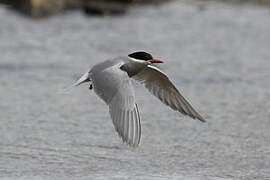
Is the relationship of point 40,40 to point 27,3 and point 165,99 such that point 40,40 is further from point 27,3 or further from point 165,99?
point 165,99

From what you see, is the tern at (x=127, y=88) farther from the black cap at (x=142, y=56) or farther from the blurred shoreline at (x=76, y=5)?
the blurred shoreline at (x=76, y=5)

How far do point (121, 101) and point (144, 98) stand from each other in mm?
3058

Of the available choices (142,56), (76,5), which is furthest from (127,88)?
(76,5)

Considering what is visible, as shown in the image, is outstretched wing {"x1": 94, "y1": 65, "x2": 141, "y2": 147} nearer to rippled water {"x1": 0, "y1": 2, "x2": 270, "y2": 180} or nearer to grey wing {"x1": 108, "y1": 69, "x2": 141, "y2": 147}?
grey wing {"x1": 108, "y1": 69, "x2": 141, "y2": 147}

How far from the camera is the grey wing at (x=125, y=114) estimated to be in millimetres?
4831

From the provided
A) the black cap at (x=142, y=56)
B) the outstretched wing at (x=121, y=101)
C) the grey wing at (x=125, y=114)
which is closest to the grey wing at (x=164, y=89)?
the black cap at (x=142, y=56)

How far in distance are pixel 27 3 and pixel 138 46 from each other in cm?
336

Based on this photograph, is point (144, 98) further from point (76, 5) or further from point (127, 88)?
point (76, 5)

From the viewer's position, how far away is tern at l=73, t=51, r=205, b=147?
4906 millimetres

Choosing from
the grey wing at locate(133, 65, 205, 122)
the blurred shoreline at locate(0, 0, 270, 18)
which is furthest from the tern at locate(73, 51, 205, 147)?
the blurred shoreline at locate(0, 0, 270, 18)

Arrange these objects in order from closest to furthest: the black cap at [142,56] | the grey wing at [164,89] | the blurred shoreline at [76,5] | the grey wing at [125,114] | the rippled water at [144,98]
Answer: the grey wing at [125,114], the rippled water at [144,98], the black cap at [142,56], the grey wing at [164,89], the blurred shoreline at [76,5]

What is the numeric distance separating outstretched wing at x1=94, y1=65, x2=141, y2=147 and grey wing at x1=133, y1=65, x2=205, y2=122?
71cm

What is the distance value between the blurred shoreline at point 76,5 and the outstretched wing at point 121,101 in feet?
25.9

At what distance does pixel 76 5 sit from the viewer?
14102mm
